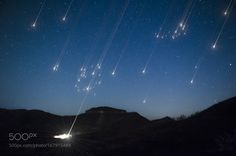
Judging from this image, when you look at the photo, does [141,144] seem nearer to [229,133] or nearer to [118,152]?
[118,152]

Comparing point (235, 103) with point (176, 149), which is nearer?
point (176, 149)

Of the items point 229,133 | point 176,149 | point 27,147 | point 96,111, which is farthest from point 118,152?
point 96,111

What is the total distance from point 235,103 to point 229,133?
13.7m

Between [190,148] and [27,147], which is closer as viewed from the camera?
[190,148]

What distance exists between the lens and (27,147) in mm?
22609

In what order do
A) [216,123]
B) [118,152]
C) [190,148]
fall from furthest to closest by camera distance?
[216,123] → [118,152] → [190,148]

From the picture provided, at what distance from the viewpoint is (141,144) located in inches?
913

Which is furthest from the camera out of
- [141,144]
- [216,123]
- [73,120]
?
[73,120]

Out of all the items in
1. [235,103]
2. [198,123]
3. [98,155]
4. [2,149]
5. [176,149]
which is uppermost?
[235,103]

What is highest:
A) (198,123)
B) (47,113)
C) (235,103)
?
(235,103)

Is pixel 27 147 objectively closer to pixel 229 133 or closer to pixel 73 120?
pixel 229 133

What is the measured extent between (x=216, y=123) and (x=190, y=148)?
7.35 meters

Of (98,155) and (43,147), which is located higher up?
(98,155)

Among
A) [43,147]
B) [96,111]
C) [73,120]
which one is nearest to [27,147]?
[43,147]
